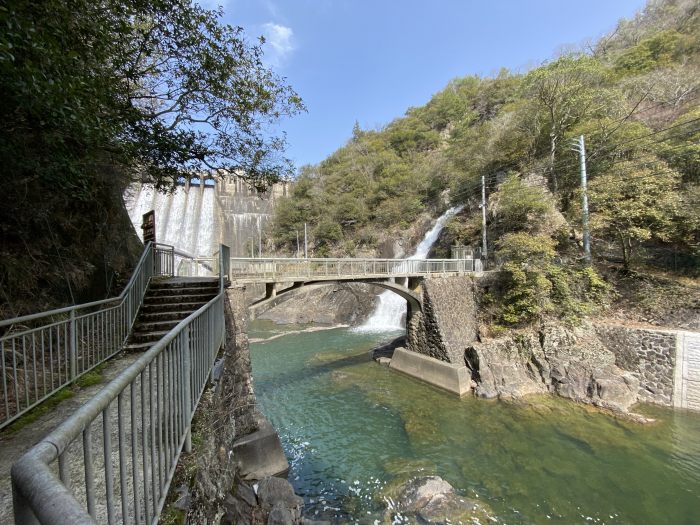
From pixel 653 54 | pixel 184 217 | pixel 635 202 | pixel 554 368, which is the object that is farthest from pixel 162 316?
pixel 184 217

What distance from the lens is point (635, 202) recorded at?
11.3 meters

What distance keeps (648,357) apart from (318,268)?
11507 millimetres

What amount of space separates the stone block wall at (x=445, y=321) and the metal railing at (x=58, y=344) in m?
10.2

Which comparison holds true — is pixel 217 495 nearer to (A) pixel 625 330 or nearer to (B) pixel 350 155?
(A) pixel 625 330

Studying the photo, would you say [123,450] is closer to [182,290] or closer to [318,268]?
[182,290]

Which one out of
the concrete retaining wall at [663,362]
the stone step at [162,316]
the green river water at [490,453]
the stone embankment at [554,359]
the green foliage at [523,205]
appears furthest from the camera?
the green foliage at [523,205]

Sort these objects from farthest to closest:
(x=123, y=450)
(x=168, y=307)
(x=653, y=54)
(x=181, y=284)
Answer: (x=653, y=54) < (x=181, y=284) < (x=168, y=307) < (x=123, y=450)

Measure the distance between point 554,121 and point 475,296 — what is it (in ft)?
36.0

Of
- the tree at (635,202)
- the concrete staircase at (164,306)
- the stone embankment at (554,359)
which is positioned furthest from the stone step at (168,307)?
the tree at (635,202)

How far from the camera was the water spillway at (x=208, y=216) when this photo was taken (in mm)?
34469

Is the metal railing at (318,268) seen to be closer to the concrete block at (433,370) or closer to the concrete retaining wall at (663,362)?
the concrete block at (433,370)

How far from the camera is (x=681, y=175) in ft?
38.9

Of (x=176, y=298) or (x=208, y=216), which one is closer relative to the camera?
(x=176, y=298)

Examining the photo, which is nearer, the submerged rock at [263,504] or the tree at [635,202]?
the submerged rock at [263,504]
